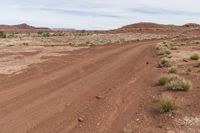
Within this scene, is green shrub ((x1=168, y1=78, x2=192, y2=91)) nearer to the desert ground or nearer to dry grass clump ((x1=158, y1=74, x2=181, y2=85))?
the desert ground

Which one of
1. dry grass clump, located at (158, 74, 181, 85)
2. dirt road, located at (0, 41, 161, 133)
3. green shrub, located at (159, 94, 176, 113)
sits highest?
green shrub, located at (159, 94, 176, 113)

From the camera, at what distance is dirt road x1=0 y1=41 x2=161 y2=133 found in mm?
10102

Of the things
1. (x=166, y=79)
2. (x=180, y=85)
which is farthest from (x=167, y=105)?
(x=166, y=79)

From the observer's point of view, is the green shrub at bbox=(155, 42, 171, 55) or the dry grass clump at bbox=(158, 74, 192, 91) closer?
the dry grass clump at bbox=(158, 74, 192, 91)

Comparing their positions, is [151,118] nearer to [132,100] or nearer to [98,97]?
[132,100]

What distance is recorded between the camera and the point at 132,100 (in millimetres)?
13047

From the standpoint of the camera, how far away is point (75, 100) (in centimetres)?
1340

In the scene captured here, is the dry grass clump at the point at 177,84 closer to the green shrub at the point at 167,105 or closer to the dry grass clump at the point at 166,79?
the dry grass clump at the point at 166,79

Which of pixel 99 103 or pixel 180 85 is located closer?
pixel 99 103

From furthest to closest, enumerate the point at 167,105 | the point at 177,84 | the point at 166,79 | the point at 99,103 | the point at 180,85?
1. the point at 166,79
2. the point at 177,84
3. the point at 180,85
4. the point at 99,103
5. the point at 167,105

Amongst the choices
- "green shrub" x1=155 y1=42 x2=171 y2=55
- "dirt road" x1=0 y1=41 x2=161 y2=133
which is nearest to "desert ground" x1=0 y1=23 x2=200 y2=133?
"dirt road" x1=0 y1=41 x2=161 y2=133

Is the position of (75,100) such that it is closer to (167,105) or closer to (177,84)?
(167,105)

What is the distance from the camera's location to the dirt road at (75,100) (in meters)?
10.1

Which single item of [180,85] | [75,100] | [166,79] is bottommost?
[75,100]
